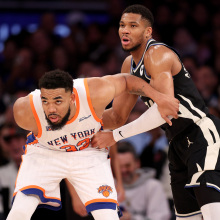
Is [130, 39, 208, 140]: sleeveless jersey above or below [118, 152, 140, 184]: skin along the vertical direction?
above

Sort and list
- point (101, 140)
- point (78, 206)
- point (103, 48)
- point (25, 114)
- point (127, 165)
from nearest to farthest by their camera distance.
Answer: point (25, 114)
point (101, 140)
point (78, 206)
point (127, 165)
point (103, 48)

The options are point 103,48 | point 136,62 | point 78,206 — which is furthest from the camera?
point 103,48

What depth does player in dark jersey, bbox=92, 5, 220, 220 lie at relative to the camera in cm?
386

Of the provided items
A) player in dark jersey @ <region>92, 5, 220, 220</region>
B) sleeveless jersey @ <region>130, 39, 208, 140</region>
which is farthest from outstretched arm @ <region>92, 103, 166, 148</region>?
sleeveless jersey @ <region>130, 39, 208, 140</region>

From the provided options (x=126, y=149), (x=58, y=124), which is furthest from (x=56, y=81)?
(x=126, y=149)

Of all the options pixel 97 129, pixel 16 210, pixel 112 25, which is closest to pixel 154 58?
pixel 97 129

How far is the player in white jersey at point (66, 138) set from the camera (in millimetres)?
3895

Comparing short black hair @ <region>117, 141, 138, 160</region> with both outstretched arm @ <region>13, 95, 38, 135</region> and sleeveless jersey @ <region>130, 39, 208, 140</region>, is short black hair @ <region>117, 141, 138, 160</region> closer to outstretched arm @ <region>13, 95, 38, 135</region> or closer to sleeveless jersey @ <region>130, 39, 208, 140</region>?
sleeveless jersey @ <region>130, 39, 208, 140</region>

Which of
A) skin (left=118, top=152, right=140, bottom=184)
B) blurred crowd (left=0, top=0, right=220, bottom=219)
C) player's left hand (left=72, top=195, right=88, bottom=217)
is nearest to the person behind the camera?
player's left hand (left=72, top=195, right=88, bottom=217)

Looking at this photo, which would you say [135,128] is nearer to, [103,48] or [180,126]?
[180,126]

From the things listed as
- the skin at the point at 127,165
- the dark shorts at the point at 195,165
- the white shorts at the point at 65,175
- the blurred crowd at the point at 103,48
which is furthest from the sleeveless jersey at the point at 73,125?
the blurred crowd at the point at 103,48

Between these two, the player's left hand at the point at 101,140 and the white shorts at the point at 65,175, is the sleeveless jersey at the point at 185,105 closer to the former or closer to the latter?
the player's left hand at the point at 101,140

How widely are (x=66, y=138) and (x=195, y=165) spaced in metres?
1.06

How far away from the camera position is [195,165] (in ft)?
12.8
